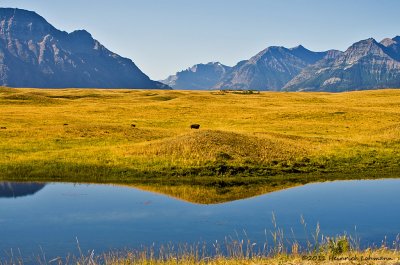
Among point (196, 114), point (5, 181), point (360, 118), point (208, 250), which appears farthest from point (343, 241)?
point (196, 114)

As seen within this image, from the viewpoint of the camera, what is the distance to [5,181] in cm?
4744

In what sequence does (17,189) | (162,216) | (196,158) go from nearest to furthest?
(162,216) → (17,189) → (196,158)

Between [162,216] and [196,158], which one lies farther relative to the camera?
[196,158]

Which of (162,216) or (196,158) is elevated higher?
(196,158)

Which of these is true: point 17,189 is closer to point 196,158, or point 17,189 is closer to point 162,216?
point 162,216

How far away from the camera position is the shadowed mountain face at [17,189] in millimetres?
42500

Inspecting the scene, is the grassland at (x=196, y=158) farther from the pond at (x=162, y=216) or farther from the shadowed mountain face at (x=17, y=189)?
the pond at (x=162, y=216)

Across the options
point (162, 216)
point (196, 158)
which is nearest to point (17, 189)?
point (162, 216)

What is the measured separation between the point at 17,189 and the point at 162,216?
16.7m

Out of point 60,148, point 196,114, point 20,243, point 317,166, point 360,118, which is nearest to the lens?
point 20,243

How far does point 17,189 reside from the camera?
4441 centimetres

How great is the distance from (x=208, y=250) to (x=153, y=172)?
2392 centimetres

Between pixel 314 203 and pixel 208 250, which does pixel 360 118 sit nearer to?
pixel 314 203

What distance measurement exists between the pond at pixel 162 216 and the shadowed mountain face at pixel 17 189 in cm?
8
